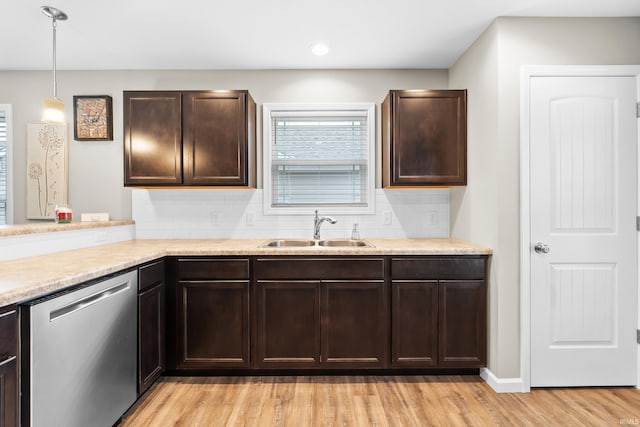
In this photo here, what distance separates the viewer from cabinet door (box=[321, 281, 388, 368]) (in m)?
2.60

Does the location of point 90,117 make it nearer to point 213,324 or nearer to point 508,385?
point 213,324

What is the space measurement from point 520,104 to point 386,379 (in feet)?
6.86

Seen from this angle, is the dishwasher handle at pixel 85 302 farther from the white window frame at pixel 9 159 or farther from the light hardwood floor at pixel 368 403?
the white window frame at pixel 9 159

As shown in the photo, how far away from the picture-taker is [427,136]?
289 cm

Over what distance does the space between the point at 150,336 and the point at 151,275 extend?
384mm

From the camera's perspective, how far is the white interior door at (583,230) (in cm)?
244

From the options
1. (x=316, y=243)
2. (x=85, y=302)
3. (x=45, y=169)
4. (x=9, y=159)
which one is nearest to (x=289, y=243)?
(x=316, y=243)

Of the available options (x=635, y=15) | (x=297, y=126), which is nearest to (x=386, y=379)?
(x=297, y=126)

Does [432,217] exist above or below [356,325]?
above

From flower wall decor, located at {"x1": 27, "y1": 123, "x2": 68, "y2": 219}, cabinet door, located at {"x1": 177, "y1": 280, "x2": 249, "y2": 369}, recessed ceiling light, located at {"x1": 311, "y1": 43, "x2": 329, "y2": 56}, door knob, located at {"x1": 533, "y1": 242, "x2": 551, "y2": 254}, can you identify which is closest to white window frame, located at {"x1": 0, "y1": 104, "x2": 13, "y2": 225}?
flower wall decor, located at {"x1": 27, "y1": 123, "x2": 68, "y2": 219}

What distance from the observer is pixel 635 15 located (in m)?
2.45

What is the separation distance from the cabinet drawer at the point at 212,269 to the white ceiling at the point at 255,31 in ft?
5.40

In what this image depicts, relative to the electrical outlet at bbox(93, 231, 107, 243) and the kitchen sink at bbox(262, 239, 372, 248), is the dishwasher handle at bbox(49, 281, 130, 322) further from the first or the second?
the kitchen sink at bbox(262, 239, 372, 248)

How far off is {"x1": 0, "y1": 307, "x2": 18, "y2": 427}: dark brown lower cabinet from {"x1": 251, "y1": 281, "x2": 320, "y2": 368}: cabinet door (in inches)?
56.6
